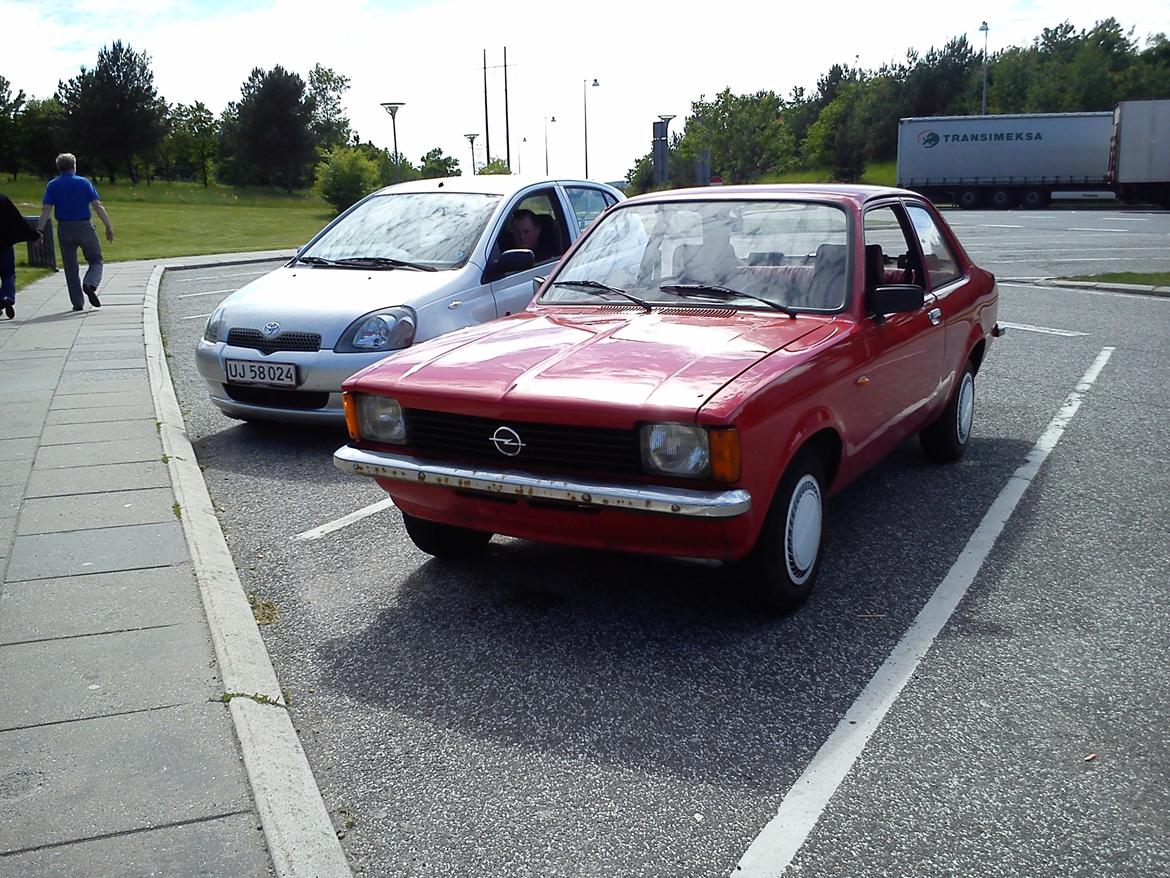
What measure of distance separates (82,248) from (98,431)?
8.27m

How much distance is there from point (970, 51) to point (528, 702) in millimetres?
90494

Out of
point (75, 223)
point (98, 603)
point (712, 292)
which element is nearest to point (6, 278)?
point (75, 223)

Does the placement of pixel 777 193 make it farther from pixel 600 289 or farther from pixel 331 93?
pixel 331 93

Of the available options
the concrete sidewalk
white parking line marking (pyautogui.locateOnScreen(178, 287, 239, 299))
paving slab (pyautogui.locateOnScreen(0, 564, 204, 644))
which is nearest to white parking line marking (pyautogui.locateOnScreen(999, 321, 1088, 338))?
the concrete sidewalk

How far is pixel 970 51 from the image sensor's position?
84.6 meters

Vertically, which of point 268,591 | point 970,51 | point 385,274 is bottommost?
point 268,591

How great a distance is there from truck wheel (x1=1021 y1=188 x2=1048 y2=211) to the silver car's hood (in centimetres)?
4785

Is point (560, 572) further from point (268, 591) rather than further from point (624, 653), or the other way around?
point (268, 591)

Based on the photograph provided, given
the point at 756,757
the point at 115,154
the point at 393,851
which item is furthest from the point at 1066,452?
the point at 115,154

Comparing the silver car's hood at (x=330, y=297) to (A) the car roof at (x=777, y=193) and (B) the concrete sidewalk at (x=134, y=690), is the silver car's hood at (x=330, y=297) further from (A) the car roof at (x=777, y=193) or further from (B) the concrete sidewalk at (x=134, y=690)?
(A) the car roof at (x=777, y=193)

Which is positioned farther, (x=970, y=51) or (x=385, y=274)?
(x=970, y=51)

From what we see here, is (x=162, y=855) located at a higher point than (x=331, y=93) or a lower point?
lower

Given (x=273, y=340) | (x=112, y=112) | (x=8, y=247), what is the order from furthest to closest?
(x=112, y=112) < (x=8, y=247) < (x=273, y=340)

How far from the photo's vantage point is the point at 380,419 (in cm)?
463
